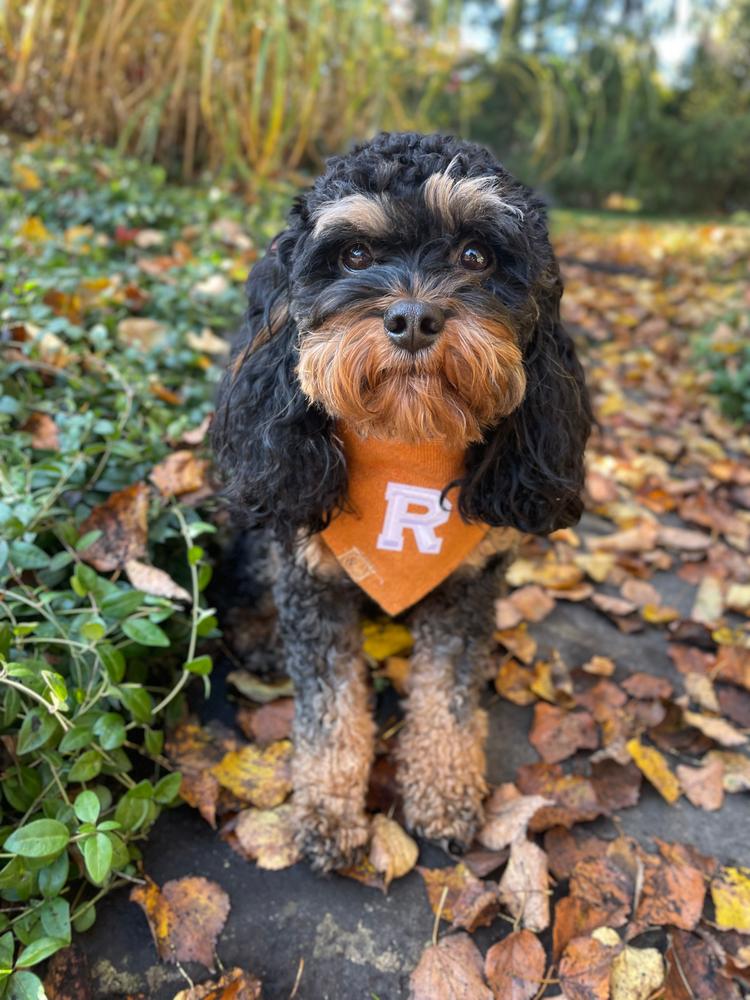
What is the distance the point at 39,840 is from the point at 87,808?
0.12 metres

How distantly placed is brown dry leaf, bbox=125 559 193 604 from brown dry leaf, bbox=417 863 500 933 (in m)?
1.17

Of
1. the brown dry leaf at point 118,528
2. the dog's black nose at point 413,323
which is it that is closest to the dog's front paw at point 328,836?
the brown dry leaf at point 118,528

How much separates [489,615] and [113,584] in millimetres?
1242

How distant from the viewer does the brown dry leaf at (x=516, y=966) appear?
6.77 ft

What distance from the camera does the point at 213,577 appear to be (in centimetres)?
316

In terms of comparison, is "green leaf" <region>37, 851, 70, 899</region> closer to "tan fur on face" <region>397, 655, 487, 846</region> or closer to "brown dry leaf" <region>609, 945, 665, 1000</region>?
"tan fur on face" <region>397, 655, 487, 846</region>

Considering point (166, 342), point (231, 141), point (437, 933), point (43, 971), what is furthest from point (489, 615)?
point (231, 141)

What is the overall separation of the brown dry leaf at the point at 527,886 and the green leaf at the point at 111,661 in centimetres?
130

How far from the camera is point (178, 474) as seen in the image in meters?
2.93

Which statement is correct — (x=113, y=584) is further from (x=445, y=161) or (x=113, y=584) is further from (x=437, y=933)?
(x=445, y=161)

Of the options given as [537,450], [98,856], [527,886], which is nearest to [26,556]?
[98,856]

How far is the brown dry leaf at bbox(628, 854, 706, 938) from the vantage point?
2248 mm

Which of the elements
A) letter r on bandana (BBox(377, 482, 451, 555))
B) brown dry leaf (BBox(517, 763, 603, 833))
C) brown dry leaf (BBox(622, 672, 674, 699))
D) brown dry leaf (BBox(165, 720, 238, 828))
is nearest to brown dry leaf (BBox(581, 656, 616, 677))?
brown dry leaf (BBox(622, 672, 674, 699))

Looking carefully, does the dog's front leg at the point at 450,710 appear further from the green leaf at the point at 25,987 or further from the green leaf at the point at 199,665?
the green leaf at the point at 25,987
